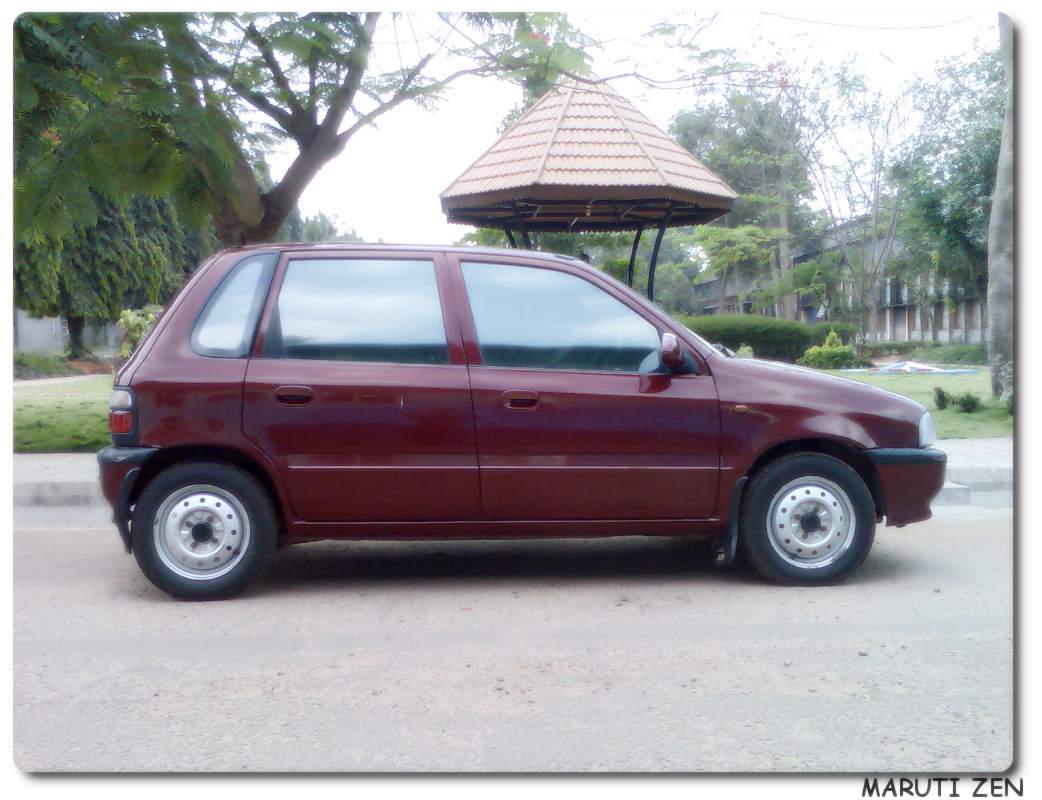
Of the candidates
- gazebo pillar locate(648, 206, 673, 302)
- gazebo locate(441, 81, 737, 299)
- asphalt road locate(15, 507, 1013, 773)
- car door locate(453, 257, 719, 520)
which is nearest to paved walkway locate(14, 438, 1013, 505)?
asphalt road locate(15, 507, 1013, 773)

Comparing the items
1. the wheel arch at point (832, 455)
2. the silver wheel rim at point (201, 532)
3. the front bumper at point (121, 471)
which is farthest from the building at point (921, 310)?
the front bumper at point (121, 471)

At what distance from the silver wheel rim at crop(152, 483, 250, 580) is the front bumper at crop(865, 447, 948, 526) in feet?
10.4

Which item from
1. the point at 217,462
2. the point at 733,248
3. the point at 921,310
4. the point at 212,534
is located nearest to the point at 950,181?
the point at 921,310

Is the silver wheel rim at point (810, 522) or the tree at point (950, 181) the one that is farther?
the silver wheel rim at point (810, 522)

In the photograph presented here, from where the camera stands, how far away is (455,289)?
481 centimetres

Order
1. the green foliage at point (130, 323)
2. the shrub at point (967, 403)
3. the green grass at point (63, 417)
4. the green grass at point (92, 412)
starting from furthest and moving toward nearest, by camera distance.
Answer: the green foliage at point (130, 323)
the green grass at point (63, 417)
the shrub at point (967, 403)
the green grass at point (92, 412)

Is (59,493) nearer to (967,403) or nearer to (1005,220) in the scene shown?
(1005,220)

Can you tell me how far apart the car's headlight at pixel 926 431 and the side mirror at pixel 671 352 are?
1.30 meters

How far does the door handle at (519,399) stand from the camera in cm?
464

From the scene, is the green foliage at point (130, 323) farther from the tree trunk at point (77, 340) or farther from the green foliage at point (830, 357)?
the green foliage at point (830, 357)

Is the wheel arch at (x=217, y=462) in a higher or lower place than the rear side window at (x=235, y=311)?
lower

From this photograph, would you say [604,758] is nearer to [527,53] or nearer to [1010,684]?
[1010,684]

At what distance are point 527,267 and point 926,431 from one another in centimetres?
222

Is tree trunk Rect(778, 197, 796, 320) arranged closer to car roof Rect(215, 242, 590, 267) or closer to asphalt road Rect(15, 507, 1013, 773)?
asphalt road Rect(15, 507, 1013, 773)
